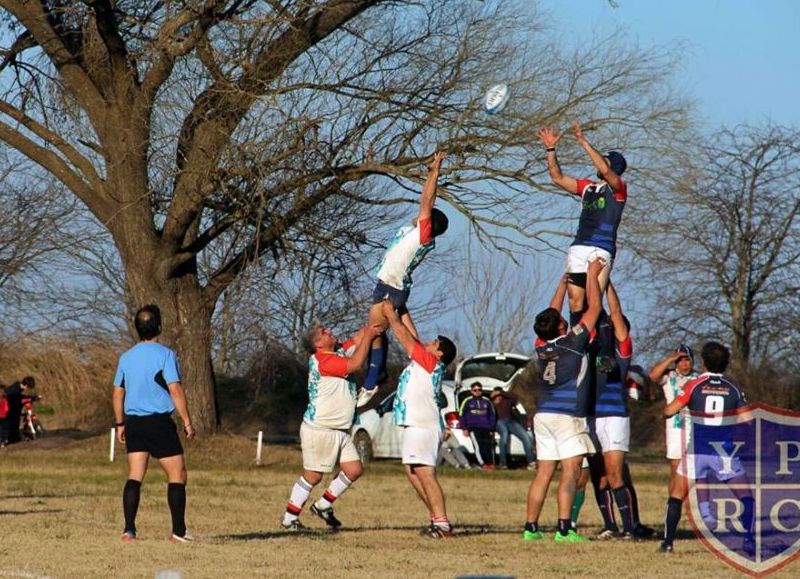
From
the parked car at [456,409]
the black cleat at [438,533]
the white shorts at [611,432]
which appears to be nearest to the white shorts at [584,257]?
the white shorts at [611,432]

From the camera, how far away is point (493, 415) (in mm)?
30016

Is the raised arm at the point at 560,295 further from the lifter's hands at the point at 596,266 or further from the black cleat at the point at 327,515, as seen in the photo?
the black cleat at the point at 327,515

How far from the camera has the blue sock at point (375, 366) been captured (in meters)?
15.0

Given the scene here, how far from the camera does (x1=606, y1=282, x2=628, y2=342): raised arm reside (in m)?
14.0

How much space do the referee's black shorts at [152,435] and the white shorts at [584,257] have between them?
4009 mm

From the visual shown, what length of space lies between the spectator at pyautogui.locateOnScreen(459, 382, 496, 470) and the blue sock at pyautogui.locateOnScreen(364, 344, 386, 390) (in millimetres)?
14475

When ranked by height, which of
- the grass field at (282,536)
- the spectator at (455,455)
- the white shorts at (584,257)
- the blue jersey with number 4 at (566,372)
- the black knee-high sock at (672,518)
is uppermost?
the white shorts at (584,257)

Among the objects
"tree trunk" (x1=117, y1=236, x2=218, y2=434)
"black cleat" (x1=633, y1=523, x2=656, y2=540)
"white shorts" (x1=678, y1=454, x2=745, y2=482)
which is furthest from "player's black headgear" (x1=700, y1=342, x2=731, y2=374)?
"tree trunk" (x1=117, y1=236, x2=218, y2=434)

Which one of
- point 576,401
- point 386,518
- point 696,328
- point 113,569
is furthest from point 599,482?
point 696,328

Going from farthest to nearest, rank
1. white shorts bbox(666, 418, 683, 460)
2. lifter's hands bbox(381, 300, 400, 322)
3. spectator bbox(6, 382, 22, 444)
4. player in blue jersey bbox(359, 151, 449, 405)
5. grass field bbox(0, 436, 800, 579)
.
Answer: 1. spectator bbox(6, 382, 22, 444)
2. white shorts bbox(666, 418, 683, 460)
3. lifter's hands bbox(381, 300, 400, 322)
4. player in blue jersey bbox(359, 151, 449, 405)
5. grass field bbox(0, 436, 800, 579)

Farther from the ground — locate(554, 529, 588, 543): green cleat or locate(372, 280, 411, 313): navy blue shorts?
locate(372, 280, 411, 313): navy blue shorts

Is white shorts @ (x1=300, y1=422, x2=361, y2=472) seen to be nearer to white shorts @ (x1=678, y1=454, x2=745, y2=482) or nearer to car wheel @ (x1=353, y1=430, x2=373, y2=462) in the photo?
white shorts @ (x1=678, y1=454, x2=745, y2=482)

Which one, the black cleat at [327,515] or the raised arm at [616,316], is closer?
the raised arm at [616,316]

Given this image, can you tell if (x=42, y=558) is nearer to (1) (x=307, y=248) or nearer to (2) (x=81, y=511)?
(2) (x=81, y=511)
